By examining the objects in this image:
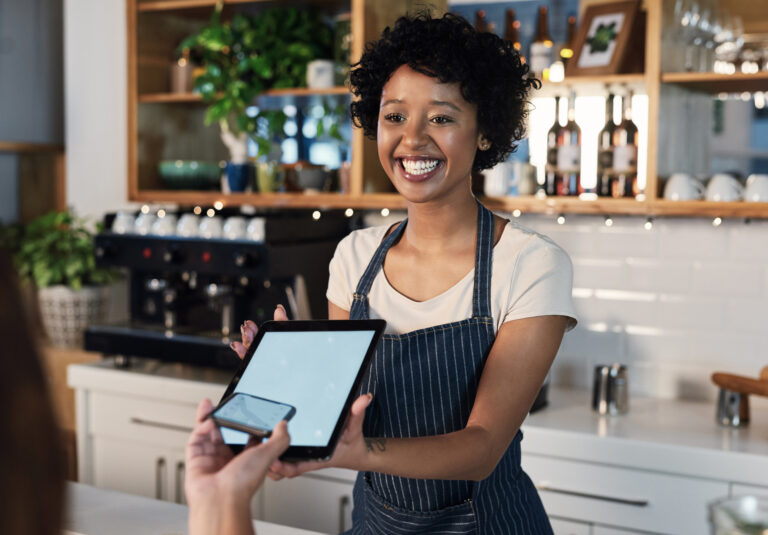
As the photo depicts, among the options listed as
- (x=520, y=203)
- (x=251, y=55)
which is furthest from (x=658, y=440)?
(x=251, y=55)

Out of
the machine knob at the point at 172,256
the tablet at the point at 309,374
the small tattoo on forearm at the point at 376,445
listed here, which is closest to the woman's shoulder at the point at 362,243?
the tablet at the point at 309,374

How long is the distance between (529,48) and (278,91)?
35.6 inches

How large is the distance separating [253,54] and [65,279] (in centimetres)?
118

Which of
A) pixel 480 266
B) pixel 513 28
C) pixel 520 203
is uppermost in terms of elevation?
pixel 513 28

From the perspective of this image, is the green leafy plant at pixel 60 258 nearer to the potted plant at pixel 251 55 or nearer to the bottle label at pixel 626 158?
the potted plant at pixel 251 55

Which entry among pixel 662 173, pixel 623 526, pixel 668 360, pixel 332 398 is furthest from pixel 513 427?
pixel 668 360

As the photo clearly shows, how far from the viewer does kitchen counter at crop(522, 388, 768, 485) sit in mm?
2320

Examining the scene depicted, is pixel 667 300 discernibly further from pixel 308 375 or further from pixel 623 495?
pixel 308 375

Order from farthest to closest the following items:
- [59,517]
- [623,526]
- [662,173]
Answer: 1. [662,173]
2. [623,526]
3. [59,517]

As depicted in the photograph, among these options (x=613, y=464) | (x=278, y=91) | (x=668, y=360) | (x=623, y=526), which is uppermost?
(x=278, y=91)

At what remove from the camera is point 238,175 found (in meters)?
3.26

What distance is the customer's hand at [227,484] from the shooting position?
0.89 metres

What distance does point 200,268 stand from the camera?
3.00 meters

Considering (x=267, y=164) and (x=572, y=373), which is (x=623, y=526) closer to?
(x=572, y=373)
